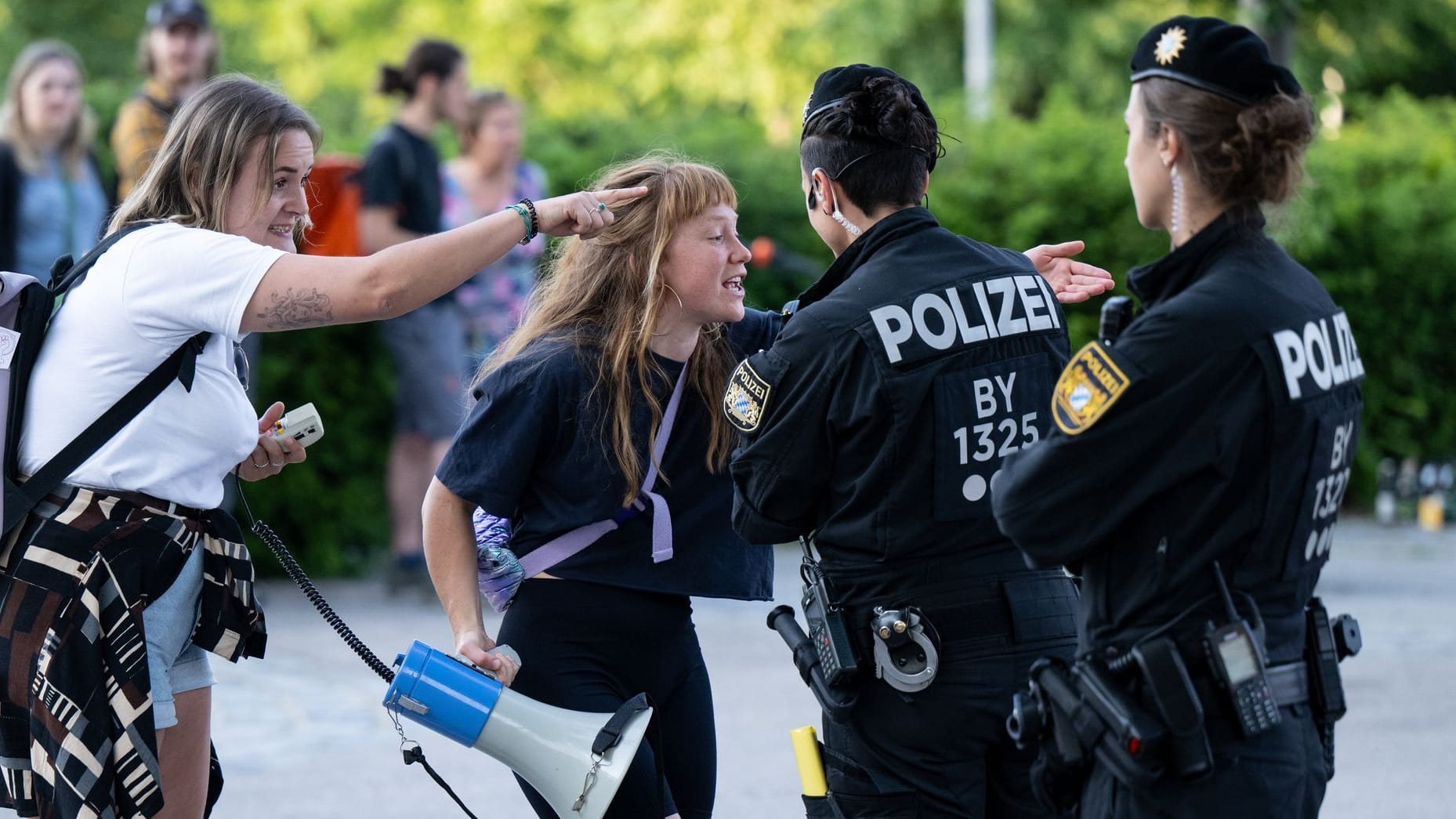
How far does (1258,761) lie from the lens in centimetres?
254

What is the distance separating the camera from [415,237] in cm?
802

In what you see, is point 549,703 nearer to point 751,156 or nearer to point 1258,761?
point 1258,761

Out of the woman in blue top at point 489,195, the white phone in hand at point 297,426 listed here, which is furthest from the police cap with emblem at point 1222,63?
the woman in blue top at point 489,195

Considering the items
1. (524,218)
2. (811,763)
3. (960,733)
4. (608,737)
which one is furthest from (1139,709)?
(524,218)

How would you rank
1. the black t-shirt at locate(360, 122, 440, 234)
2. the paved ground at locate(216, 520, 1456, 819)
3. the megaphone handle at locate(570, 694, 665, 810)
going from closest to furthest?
the megaphone handle at locate(570, 694, 665, 810) < the paved ground at locate(216, 520, 1456, 819) < the black t-shirt at locate(360, 122, 440, 234)

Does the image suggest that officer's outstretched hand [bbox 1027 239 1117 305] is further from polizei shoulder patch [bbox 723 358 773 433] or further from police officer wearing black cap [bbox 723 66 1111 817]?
polizei shoulder patch [bbox 723 358 773 433]

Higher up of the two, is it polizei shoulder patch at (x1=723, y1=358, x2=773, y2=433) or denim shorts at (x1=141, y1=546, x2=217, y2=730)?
polizei shoulder patch at (x1=723, y1=358, x2=773, y2=433)

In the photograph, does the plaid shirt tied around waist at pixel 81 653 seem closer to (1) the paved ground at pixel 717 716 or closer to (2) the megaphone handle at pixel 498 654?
(2) the megaphone handle at pixel 498 654

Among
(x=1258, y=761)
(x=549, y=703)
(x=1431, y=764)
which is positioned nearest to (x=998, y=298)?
(x=1258, y=761)

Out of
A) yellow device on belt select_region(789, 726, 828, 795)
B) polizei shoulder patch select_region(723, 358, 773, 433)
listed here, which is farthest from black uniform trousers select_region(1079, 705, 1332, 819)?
polizei shoulder patch select_region(723, 358, 773, 433)

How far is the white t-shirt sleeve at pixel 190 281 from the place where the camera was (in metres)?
3.06

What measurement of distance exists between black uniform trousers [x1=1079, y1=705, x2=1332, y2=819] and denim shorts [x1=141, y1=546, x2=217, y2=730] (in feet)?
5.91

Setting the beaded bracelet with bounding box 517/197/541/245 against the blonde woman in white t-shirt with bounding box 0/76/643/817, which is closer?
the blonde woman in white t-shirt with bounding box 0/76/643/817

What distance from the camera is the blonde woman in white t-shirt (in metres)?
3.08
